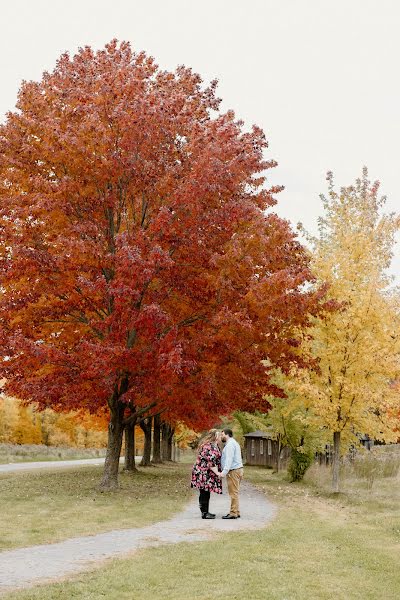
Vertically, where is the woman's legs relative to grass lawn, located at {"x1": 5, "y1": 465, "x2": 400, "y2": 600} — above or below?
above

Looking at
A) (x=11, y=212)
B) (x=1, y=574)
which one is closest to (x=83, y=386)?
(x=11, y=212)

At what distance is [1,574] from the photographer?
8.39 metres

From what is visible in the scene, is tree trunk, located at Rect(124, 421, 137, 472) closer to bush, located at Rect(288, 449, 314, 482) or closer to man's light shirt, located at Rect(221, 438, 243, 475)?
bush, located at Rect(288, 449, 314, 482)

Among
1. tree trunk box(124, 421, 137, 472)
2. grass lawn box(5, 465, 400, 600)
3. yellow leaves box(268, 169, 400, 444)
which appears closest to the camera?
grass lawn box(5, 465, 400, 600)

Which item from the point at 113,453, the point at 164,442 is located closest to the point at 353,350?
the point at 113,453

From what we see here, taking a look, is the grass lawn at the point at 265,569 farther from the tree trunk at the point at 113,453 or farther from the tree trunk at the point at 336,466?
the tree trunk at the point at 336,466

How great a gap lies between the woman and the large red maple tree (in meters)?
2.54

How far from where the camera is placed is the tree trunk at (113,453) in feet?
62.0

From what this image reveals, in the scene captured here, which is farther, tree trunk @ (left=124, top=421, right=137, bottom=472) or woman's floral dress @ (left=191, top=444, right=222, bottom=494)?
tree trunk @ (left=124, top=421, right=137, bottom=472)

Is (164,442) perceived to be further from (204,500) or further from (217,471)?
(217,471)

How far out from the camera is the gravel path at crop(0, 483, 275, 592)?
8516mm

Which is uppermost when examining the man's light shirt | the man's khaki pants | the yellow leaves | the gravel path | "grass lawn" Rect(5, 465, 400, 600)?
the yellow leaves

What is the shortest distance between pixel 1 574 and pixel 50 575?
0.60 m

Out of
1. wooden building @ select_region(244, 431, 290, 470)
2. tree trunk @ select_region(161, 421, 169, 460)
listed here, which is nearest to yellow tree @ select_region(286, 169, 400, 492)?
tree trunk @ select_region(161, 421, 169, 460)
